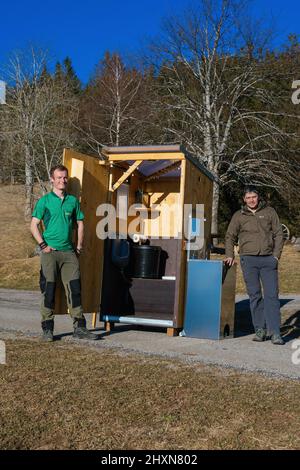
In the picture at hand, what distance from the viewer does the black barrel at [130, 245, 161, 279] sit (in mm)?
8203

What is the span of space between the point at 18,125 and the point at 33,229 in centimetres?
2349

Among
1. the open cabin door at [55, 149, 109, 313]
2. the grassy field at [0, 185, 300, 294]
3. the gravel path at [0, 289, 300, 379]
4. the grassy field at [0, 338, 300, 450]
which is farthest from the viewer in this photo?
the grassy field at [0, 185, 300, 294]

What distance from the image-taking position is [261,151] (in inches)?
910

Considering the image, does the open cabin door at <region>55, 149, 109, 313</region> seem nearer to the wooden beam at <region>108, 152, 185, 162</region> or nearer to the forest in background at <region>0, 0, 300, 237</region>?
the wooden beam at <region>108, 152, 185, 162</region>

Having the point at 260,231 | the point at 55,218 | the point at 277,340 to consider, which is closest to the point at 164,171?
the point at 260,231

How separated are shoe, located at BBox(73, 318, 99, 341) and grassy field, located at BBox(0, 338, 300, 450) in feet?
3.83

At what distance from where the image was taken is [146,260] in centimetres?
823

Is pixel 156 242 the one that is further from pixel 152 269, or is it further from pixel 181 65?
pixel 181 65

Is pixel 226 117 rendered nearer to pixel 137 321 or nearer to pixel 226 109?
pixel 226 109

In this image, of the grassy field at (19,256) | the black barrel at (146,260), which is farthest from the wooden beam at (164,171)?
the grassy field at (19,256)

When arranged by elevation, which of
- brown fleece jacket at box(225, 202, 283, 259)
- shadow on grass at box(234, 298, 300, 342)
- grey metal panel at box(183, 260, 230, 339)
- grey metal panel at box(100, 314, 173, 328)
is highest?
brown fleece jacket at box(225, 202, 283, 259)

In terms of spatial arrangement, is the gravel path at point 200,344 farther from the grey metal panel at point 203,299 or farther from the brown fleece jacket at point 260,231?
the brown fleece jacket at point 260,231

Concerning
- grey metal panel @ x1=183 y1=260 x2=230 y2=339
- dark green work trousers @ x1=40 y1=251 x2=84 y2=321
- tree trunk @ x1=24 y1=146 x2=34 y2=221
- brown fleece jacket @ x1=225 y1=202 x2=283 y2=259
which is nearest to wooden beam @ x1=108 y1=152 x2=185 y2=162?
brown fleece jacket @ x1=225 y1=202 x2=283 y2=259

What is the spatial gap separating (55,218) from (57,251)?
401 millimetres
